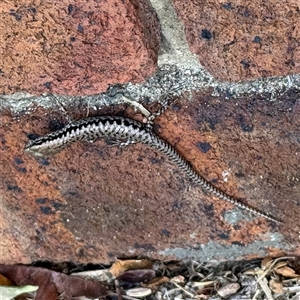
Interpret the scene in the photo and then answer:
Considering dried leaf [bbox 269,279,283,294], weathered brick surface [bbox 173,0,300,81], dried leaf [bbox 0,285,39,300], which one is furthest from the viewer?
dried leaf [bbox 0,285,39,300]

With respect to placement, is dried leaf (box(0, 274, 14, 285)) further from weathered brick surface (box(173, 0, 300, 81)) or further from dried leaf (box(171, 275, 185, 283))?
weathered brick surface (box(173, 0, 300, 81))

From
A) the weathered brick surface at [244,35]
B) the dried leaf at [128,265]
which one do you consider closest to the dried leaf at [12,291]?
the dried leaf at [128,265]

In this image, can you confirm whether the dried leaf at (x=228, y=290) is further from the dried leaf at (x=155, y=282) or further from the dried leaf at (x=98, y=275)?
the dried leaf at (x=98, y=275)

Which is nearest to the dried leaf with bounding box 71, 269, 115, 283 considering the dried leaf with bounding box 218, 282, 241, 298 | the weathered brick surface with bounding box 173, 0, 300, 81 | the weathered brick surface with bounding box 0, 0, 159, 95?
the dried leaf with bounding box 218, 282, 241, 298

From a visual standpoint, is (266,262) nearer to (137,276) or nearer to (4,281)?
(137,276)

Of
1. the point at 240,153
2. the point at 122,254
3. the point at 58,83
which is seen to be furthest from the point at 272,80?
the point at 122,254

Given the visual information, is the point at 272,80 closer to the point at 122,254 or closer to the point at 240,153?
the point at 240,153
